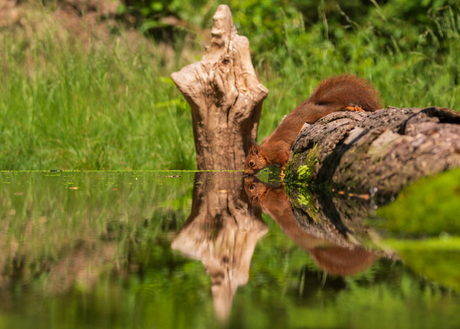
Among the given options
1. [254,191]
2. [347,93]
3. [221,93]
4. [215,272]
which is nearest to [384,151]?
[254,191]

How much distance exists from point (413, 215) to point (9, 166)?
13.8 feet

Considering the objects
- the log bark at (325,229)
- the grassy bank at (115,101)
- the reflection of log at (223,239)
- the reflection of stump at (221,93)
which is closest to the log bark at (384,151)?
the log bark at (325,229)

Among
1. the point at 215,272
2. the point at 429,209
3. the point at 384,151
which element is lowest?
the point at 215,272

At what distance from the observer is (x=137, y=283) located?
993mm

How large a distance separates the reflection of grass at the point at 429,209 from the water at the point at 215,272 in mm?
116

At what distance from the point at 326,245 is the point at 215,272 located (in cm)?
40

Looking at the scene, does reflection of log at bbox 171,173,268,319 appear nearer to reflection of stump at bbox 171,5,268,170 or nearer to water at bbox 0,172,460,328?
water at bbox 0,172,460,328

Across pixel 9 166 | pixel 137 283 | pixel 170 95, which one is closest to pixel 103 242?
pixel 137 283

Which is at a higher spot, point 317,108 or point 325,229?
point 317,108

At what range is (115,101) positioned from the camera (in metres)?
5.43

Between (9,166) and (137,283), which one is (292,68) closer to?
(9,166)

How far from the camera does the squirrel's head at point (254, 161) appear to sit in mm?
4114

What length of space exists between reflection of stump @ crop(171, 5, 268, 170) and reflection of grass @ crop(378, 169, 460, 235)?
2644 millimetres

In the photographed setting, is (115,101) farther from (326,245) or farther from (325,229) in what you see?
(326,245)
